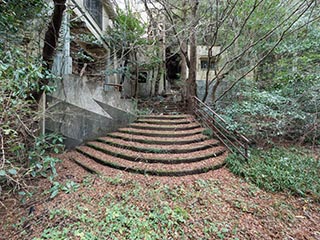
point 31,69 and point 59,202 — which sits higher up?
point 31,69

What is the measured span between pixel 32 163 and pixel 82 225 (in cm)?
145

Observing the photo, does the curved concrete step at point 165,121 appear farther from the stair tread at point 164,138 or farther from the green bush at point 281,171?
the green bush at point 281,171

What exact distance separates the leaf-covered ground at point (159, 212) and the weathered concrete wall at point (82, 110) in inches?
70.5

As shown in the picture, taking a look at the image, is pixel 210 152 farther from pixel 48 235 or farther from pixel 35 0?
pixel 35 0

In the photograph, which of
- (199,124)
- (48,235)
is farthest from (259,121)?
(48,235)

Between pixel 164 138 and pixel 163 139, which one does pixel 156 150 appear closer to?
pixel 163 139

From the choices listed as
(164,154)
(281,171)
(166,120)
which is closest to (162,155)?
(164,154)

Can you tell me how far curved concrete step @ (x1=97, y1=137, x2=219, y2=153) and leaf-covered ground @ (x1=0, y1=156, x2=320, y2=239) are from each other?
3.48 feet

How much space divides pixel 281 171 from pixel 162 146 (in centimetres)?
303

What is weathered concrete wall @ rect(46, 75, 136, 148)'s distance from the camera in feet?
15.4

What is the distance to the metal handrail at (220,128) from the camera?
15.9ft

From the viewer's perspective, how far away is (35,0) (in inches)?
143

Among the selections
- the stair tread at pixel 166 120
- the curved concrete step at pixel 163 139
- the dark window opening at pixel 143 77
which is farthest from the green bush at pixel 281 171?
the dark window opening at pixel 143 77

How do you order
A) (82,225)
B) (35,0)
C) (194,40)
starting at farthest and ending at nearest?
(194,40) → (35,0) → (82,225)
